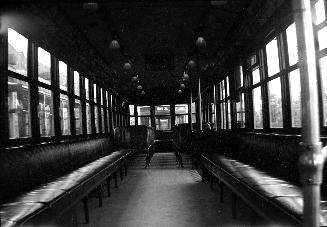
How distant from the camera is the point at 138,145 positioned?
10.9 m

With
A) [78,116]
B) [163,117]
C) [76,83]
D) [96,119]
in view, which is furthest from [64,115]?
[163,117]

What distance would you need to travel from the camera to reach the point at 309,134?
1.07m

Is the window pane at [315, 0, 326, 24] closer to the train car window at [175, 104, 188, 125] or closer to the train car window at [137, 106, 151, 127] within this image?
the train car window at [175, 104, 188, 125]

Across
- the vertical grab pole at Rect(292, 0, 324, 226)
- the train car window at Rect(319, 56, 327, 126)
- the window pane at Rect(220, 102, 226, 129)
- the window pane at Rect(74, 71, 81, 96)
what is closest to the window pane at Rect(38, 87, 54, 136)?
the window pane at Rect(74, 71, 81, 96)

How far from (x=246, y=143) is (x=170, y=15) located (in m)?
3.03

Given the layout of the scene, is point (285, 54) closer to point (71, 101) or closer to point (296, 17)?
point (296, 17)

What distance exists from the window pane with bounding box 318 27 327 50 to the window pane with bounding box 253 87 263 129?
8.67 feet

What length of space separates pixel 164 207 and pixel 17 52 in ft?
9.65

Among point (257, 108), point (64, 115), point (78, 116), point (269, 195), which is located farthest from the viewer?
point (78, 116)

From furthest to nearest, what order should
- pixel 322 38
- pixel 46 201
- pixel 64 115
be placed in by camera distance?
pixel 64 115
pixel 322 38
pixel 46 201

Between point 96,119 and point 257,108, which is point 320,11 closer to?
point 257,108

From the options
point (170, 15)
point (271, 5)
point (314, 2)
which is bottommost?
point (314, 2)

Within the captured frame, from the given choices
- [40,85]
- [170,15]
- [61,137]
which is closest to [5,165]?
[40,85]

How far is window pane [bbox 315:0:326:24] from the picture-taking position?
357 centimetres
